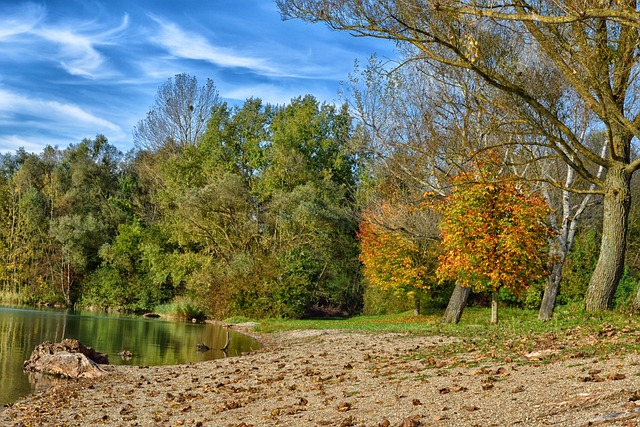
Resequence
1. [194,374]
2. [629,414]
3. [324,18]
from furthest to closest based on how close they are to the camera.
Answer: [194,374] → [324,18] → [629,414]

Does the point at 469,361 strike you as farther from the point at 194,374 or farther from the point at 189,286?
the point at 189,286

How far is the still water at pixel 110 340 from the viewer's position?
17688 millimetres

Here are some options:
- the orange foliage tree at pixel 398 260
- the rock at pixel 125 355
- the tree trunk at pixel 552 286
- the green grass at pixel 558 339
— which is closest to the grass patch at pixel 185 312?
the orange foliage tree at pixel 398 260

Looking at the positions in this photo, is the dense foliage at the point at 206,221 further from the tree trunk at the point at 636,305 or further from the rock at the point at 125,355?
the tree trunk at the point at 636,305

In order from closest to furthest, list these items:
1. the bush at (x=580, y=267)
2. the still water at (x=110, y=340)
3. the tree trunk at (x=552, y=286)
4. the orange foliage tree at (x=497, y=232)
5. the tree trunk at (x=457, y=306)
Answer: the still water at (x=110, y=340)
the orange foliage tree at (x=497, y=232)
the tree trunk at (x=552, y=286)
the tree trunk at (x=457, y=306)
the bush at (x=580, y=267)

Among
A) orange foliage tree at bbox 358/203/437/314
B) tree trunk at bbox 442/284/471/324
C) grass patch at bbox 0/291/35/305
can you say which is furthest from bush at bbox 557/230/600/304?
grass patch at bbox 0/291/35/305

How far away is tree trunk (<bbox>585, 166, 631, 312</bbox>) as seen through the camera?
51.5ft

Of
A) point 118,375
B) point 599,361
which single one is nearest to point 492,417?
point 599,361

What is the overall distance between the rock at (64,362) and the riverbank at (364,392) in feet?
1.96

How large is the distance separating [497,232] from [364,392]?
12699 mm

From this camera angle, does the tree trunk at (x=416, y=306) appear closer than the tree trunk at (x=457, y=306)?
No

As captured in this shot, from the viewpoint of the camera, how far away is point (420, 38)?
1443cm

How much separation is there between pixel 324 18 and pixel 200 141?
130ft

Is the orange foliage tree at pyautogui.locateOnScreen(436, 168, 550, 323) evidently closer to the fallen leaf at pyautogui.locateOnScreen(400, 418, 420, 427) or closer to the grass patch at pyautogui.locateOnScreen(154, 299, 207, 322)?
the fallen leaf at pyautogui.locateOnScreen(400, 418, 420, 427)
